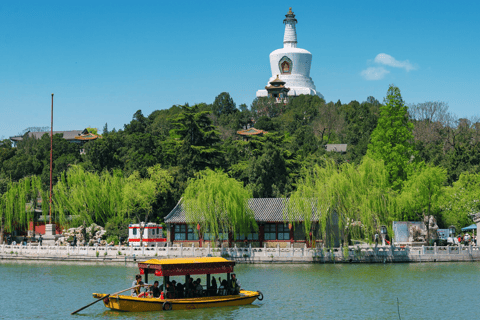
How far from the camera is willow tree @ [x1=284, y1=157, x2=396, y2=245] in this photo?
36.7 metres

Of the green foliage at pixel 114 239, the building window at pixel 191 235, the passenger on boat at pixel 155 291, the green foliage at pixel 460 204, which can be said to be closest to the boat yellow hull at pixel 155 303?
the passenger on boat at pixel 155 291

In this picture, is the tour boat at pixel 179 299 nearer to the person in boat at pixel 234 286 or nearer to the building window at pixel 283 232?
the person in boat at pixel 234 286

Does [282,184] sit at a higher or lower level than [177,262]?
higher

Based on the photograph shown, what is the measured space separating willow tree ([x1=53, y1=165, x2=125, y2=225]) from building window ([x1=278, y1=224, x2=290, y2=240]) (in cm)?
1200

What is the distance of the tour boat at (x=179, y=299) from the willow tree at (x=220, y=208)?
1443cm

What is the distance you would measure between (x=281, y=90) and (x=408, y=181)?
65327 mm

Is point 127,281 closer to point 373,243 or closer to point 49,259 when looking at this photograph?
point 49,259

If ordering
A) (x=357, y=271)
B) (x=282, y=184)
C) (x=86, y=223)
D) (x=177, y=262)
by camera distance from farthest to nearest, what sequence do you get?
(x=282, y=184)
(x=86, y=223)
(x=357, y=271)
(x=177, y=262)

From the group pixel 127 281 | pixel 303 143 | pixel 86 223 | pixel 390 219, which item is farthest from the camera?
pixel 303 143

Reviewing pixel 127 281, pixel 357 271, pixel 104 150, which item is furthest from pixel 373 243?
pixel 104 150

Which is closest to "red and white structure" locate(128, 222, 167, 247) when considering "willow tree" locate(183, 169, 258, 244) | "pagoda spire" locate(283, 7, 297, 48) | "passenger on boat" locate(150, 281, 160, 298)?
"willow tree" locate(183, 169, 258, 244)

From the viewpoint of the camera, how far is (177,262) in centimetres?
2312

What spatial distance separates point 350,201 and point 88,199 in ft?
62.4

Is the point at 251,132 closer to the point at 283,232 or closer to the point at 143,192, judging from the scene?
the point at 143,192
